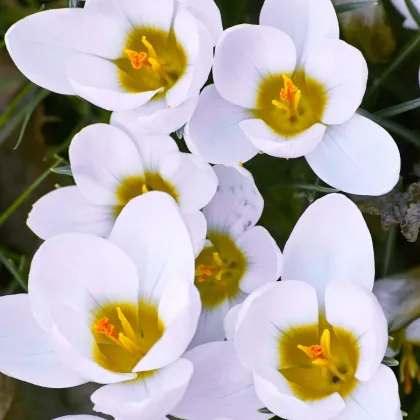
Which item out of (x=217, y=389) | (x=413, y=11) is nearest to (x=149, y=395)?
(x=217, y=389)

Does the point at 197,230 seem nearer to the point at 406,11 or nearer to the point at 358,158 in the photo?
the point at 358,158

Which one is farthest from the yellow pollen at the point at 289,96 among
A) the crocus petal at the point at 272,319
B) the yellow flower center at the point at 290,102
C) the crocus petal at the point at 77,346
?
the crocus petal at the point at 77,346

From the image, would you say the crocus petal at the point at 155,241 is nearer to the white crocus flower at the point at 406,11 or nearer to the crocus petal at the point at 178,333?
the crocus petal at the point at 178,333

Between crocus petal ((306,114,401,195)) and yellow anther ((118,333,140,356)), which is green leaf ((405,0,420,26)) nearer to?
crocus petal ((306,114,401,195))

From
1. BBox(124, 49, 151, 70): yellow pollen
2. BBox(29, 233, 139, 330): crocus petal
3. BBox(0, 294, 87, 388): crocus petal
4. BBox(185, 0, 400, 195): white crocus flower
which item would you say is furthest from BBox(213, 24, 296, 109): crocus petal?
BBox(0, 294, 87, 388): crocus petal

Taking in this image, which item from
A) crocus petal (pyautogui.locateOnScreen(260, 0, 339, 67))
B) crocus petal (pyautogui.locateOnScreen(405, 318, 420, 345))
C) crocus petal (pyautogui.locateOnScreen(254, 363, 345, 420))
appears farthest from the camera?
crocus petal (pyautogui.locateOnScreen(405, 318, 420, 345))

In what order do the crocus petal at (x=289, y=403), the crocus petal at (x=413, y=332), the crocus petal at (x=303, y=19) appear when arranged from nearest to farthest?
the crocus petal at (x=289, y=403), the crocus petal at (x=303, y=19), the crocus petal at (x=413, y=332)

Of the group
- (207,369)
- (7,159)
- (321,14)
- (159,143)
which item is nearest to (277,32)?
(321,14)
